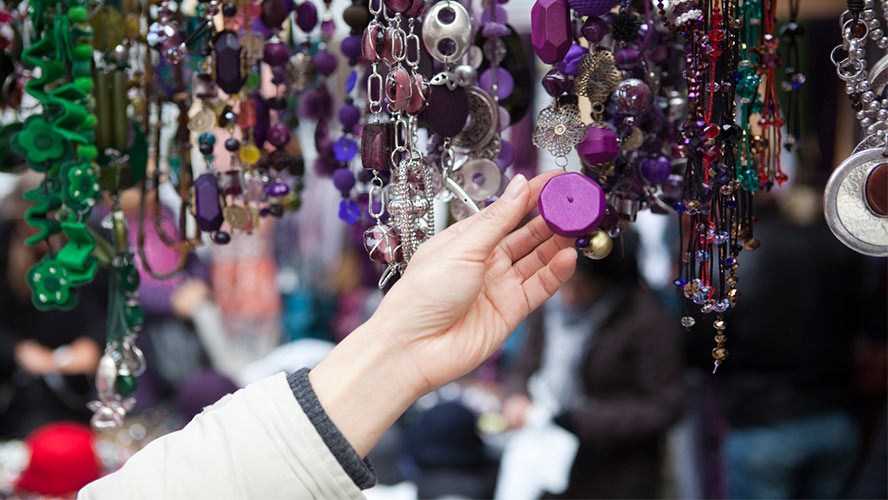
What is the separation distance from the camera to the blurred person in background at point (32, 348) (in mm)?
2434

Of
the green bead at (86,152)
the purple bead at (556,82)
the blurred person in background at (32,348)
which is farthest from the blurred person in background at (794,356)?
the blurred person in background at (32,348)

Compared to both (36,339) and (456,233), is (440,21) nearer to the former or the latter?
(456,233)

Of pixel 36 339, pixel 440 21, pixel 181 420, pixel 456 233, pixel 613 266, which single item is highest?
pixel 440 21

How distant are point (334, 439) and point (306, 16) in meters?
0.56

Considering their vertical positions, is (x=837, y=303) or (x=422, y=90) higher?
(x=422, y=90)

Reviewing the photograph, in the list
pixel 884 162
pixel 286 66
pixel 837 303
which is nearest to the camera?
pixel 884 162

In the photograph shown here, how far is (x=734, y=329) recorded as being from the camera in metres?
2.45

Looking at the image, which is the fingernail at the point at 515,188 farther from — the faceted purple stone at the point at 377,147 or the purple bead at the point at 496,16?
the purple bead at the point at 496,16

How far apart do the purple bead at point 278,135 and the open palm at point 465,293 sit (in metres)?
0.33

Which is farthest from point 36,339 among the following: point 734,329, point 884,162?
point 884,162

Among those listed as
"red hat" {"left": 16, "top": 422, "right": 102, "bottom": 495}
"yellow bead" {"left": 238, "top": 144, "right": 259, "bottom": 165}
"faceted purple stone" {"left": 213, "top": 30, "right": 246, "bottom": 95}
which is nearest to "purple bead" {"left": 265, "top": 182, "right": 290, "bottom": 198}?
"yellow bead" {"left": 238, "top": 144, "right": 259, "bottom": 165}

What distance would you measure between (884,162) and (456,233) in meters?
0.44

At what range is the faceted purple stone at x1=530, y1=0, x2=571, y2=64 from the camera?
0.79 metres

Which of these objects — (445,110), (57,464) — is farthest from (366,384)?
(57,464)
